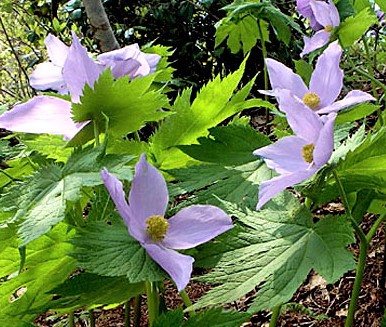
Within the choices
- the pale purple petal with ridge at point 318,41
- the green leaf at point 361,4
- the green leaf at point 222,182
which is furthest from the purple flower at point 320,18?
the green leaf at point 222,182

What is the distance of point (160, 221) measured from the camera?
60 centimetres

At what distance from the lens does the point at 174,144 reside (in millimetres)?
762

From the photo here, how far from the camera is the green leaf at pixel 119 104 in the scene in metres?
0.63

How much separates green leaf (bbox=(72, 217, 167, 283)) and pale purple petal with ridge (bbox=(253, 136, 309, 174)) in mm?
153

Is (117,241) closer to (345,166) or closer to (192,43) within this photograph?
(345,166)

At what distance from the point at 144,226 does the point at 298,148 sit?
174 millimetres

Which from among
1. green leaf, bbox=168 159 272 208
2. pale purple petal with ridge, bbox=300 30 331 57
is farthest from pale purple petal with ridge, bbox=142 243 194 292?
pale purple petal with ridge, bbox=300 30 331 57

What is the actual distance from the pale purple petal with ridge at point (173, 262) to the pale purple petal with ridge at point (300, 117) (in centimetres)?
17

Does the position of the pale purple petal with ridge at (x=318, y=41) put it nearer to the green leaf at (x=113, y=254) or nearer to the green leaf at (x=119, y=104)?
the green leaf at (x=119, y=104)

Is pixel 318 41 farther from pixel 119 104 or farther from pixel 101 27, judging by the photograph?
pixel 119 104

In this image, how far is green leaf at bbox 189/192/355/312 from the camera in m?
0.58

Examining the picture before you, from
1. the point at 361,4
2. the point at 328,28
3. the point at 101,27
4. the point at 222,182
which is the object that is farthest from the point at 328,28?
the point at 222,182

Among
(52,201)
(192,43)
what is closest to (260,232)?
(52,201)

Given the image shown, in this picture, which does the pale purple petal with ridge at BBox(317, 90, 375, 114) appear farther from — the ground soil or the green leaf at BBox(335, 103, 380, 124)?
the ground soil
